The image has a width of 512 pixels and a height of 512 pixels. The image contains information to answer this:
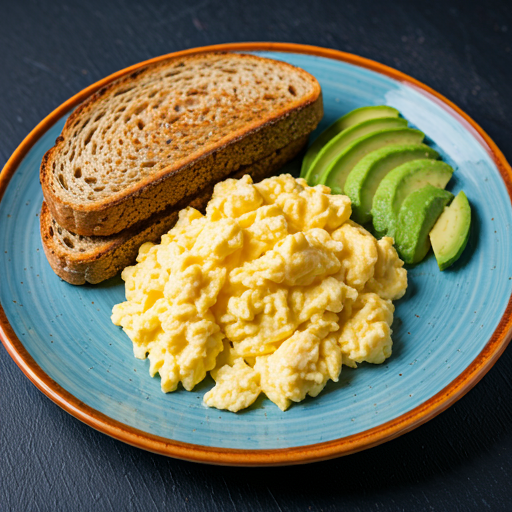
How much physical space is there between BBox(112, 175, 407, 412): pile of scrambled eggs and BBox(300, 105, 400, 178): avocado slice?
2.38ft

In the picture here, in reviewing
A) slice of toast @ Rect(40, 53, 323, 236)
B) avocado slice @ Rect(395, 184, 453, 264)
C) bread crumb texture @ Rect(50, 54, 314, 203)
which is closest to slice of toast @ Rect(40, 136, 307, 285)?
slice of toast @ Rect(40, 53, 323, 236)

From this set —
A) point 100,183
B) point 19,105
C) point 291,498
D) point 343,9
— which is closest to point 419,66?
point 343,9

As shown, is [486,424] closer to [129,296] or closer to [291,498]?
[291,498]

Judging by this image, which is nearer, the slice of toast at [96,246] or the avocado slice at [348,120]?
the slice of toast at [96,246]

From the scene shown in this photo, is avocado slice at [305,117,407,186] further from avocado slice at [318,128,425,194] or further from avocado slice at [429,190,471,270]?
avocado slice at [429,190,471,270]

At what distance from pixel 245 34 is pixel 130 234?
2119 mm

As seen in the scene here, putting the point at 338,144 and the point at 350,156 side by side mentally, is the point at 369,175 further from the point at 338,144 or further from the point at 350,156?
the point at 338,144

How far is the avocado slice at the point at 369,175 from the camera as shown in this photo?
296cm

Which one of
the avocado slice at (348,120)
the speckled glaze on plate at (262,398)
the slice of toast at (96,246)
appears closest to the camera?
the speckled glaze on plate at (262,398)

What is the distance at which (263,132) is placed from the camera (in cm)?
Answer: 310

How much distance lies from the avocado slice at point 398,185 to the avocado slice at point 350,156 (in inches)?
7.5

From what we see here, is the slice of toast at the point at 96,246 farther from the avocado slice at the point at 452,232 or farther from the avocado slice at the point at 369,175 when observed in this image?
the avocado slice at the point at 452,232

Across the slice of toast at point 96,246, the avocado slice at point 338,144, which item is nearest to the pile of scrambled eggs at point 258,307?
the slice of toast at point 96,246

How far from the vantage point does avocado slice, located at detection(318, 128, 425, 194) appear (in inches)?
120
